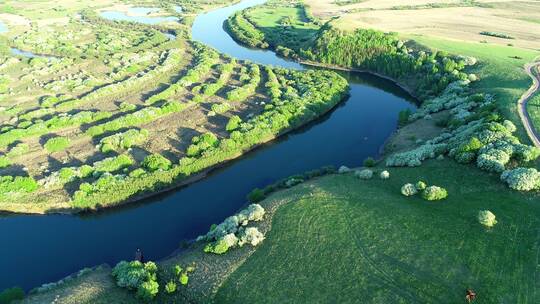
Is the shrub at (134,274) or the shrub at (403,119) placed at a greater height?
the shrub at (403,119)

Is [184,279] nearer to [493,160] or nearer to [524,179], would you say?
[524,179]

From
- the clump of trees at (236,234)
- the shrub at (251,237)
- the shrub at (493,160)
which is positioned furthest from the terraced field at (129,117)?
the shrub at (493,160)

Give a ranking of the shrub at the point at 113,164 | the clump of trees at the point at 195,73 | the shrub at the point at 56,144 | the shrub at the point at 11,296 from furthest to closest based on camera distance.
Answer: the clump of trees at the point at 195,73 → the shrub at the point at 56,144 → the shrub at the point at 113,164 → the shrub at the point at 11,296

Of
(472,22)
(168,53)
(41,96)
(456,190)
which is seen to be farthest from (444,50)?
(41,96)

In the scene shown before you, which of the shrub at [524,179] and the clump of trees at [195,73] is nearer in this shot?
the shrub at [524,179]

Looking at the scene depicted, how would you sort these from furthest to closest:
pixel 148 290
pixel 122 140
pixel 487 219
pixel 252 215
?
pixel 122 140, pixel 252 215, pixel 487 219, pixel 148 290

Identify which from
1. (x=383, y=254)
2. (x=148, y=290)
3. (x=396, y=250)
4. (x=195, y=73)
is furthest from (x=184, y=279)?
(x=195, y=73)

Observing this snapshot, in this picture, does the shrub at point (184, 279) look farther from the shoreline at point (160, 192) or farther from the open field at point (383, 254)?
the shoreline at point (160, 192)

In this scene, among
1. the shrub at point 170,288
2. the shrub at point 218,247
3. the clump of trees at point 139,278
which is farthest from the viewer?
the shrub at point 218,247
